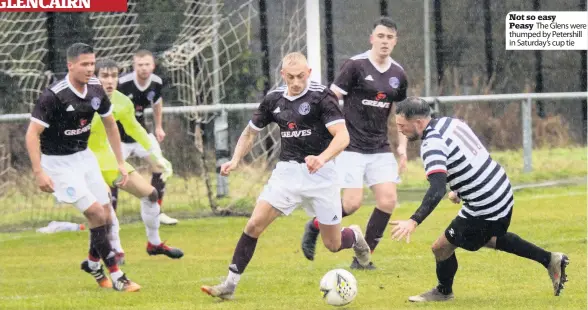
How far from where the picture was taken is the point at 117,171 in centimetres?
1128

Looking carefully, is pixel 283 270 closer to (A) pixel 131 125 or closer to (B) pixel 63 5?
(A) pixel 131 125

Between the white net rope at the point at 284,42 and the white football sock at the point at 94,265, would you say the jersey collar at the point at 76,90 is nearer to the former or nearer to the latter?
the white football sock at the point at 94,265

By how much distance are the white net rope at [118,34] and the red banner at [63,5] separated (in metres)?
0.10

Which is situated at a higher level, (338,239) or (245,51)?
(245,51)

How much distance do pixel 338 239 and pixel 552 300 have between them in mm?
1773

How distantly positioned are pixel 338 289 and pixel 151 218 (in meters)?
3.79

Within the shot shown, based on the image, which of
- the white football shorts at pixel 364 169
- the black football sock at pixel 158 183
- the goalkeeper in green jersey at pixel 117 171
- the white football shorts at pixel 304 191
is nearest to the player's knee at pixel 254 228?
the white football shorts at pixel 304 191

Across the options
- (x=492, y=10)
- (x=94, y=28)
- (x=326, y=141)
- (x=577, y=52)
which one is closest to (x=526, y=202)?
(x=492, y=10)


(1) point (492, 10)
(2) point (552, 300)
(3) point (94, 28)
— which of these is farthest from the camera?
(1) point (492, 10)

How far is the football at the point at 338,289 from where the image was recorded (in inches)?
321

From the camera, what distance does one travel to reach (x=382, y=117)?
35.3 ft

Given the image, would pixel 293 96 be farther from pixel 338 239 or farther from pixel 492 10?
pixel 492 10

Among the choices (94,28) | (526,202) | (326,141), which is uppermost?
(94,28)

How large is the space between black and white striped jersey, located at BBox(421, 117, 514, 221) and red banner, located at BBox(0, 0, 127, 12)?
7745 mm
